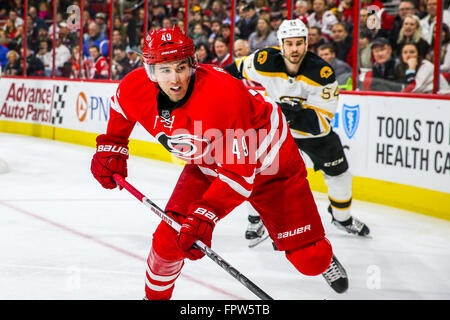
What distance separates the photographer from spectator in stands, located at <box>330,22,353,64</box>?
Answer: 18.1ft

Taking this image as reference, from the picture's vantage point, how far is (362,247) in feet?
12.5

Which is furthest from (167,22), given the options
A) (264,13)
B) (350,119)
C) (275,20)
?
(350,119)

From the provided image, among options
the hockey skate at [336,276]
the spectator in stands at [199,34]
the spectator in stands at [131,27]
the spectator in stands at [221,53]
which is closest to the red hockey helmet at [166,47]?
the hockey skate at [336,276]

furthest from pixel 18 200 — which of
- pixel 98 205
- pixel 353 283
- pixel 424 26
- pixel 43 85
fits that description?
pixel 43 85

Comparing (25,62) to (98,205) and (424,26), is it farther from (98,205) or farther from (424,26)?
(424,26)

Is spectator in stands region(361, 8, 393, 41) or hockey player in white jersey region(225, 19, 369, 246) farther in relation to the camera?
spectator in stands region(361, 8, 393, 41)

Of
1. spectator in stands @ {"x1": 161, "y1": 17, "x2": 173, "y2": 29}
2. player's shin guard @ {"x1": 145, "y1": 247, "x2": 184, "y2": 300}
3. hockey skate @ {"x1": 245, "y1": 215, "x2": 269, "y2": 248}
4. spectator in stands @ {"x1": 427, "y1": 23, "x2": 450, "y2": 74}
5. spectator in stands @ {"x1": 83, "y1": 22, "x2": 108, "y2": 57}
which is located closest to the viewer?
player's shin guard @ {"x1": 145, "y1": 247, "x2": 184, "y2": 300}

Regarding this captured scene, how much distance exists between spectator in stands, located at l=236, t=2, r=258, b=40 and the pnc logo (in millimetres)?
2879

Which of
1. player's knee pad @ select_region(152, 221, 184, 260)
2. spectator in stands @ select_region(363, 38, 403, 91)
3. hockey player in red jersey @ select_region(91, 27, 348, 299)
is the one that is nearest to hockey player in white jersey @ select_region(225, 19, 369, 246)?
hockey player in red jersey @ select_region(91, 27, 348, 299)

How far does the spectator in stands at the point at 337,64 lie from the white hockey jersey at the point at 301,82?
177 cm

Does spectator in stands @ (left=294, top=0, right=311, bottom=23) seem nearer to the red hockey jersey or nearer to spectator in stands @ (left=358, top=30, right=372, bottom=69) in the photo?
spectator in stands @ (left=358, top=30, right=372, bottom=69)

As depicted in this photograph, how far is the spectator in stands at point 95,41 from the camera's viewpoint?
8.74 m

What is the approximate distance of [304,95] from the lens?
378 centimetres

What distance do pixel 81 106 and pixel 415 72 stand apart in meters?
5.16
